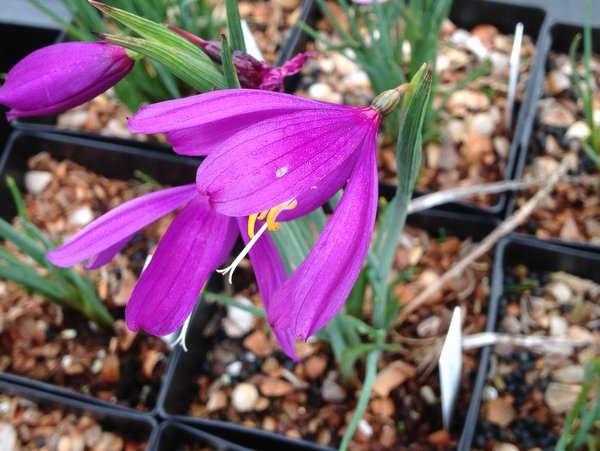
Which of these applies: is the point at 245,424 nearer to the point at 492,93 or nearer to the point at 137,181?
the point at 137,181

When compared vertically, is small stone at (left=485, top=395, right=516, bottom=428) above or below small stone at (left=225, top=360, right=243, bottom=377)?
above

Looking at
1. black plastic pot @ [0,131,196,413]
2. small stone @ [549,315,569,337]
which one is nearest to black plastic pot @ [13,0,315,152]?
black plastic pot @ [0,131,196,413]

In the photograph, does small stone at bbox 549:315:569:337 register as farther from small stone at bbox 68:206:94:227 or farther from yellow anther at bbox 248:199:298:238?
small stone at bbox 68:206:94:227

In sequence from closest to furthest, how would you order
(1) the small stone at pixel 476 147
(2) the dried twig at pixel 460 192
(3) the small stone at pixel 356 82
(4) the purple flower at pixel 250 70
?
(4) the purple flower at pixel 250 70 < (2) the dried twig at pixel 460 192 < (1) the small stone at pixel 476 147 < (3) the small stone at pixel 356 82

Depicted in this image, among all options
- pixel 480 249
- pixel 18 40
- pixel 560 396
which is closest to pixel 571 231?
pixel 480 249

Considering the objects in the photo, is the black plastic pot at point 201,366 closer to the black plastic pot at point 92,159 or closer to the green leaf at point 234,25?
the black plastic pot at point 92,159

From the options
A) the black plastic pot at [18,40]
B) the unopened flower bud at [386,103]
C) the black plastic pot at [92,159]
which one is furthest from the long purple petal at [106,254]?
the black plastic pot at [18,40]
